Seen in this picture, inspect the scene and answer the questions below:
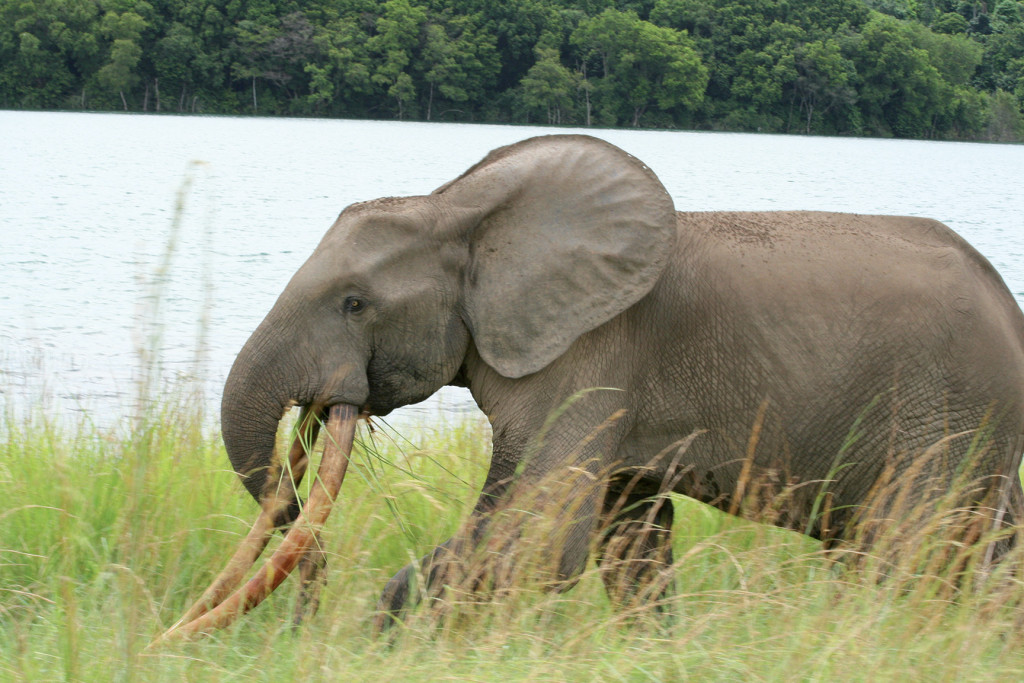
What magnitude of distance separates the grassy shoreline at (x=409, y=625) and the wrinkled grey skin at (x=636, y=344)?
0.32 metres

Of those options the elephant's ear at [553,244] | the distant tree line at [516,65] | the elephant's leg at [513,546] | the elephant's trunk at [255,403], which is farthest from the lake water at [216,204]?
the distant tree line at [516,65]

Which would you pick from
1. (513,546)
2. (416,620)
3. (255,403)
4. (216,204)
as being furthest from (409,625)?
(216,204)

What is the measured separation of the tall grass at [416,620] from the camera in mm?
3342

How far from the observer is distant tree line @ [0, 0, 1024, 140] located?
78750mm

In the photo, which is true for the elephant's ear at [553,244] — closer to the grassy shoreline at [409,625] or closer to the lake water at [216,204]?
the grassy shoreline at [409,625]

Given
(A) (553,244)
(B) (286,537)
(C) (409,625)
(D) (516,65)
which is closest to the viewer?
(C) (409,625)

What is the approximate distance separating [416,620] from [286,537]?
0.50 meters

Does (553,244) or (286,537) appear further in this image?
(553,244)

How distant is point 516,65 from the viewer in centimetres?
8412

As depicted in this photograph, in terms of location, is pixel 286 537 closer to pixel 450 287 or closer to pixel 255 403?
pixel 255 403

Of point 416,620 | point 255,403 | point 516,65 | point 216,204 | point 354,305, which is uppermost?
point 516,65

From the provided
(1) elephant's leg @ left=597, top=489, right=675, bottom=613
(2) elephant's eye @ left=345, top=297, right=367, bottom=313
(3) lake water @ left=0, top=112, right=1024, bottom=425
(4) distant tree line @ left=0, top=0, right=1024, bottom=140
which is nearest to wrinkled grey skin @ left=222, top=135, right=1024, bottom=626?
(2) elephant's eye @ left=345, top=297, right=367, bottom=313

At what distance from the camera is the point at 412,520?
17.7 ft

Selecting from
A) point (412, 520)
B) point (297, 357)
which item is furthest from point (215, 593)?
point (412, 520)
